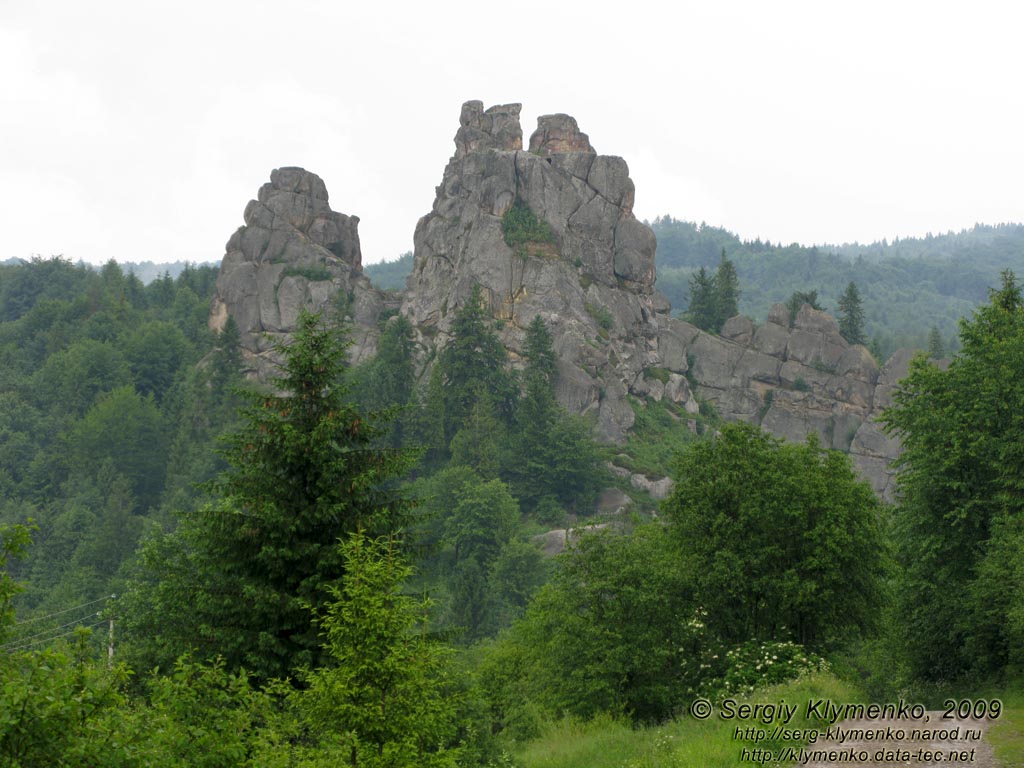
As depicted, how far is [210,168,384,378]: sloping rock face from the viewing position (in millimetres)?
81688

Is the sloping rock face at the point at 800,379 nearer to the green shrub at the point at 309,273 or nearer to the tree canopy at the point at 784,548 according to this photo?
the green shrub at the point at 309,273

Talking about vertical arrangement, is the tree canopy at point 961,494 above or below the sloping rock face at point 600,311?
below

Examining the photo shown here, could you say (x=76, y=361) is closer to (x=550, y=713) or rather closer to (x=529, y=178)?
(x=529, y=178)

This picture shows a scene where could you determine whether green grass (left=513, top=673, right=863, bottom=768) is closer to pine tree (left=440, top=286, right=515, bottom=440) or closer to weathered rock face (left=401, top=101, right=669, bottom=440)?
pine tree (left=440, top=286, right=515, bottom=440)

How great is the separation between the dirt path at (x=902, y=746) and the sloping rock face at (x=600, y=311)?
5594 centimetres

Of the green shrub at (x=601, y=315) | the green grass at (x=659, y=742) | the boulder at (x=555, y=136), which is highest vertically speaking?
the boulder at (x=555, y=136)

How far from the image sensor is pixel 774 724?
1692cm

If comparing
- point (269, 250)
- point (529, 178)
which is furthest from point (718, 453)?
point (269, 250)

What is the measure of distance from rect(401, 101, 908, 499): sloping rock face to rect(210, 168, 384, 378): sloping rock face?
16.0 feet

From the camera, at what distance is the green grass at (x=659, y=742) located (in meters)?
15.9

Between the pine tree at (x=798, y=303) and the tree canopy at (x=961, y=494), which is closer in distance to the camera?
the tree canopy at (x=961, y=494)

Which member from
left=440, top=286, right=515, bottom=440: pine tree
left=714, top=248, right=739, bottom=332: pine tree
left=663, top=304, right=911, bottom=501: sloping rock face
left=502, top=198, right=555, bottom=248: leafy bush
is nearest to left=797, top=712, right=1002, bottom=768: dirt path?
left=440, top=286, right=515, bottom=440: pine tree

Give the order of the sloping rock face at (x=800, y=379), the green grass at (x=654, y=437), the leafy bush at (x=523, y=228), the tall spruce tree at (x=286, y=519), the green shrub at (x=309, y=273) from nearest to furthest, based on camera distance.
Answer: the tall spruce tree at (x=286, y=519) < the green grass at (x=654, y=437) < the leafy bush at (x=523, y=228) < the sloping rock face at (x=800, y=379) < the green shrub at (x=309, y=273)

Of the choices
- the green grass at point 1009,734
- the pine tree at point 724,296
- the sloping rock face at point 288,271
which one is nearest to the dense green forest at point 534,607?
the green grass at point 1009,734
